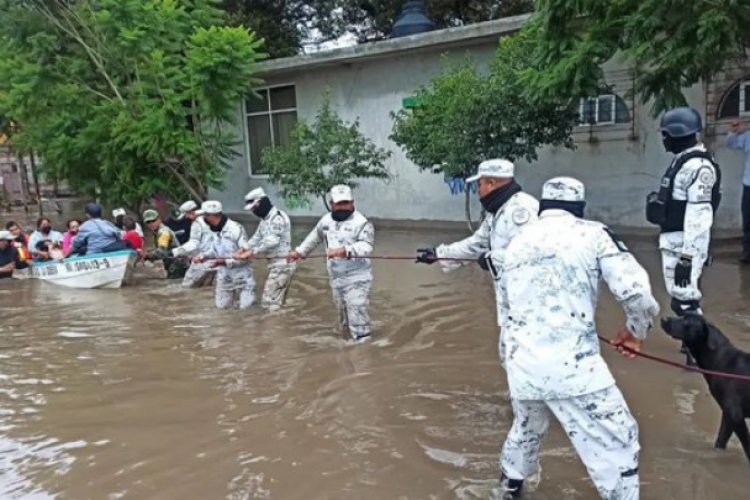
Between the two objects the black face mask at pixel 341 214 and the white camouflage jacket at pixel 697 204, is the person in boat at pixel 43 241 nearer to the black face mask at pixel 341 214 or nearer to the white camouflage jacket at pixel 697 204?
the black face mask at pixel 341 214

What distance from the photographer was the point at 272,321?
8484mm

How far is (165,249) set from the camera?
38.1 ft

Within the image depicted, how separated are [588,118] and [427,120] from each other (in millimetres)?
3071

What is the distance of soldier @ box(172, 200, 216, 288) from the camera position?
9555 millimetres

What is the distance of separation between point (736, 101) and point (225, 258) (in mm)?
7721

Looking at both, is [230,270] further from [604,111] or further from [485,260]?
[604,111]

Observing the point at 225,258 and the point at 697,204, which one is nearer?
the point at 697,204

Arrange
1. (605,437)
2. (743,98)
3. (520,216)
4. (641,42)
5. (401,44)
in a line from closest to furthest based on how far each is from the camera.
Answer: (605,437)
(520,216)
(641,42)
(743,98)
(401,44)

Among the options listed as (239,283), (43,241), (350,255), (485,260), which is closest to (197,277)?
(239,283)

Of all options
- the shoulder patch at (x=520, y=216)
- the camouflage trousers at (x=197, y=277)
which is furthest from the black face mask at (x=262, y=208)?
the shoulder patch at (x=520, y=216)

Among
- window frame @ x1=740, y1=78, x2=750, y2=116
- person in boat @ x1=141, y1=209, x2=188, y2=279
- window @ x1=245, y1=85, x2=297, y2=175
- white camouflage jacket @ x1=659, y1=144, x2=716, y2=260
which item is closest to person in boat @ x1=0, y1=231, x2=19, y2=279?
person in boat @ x1=141, y1=209, x2=188, y2=279

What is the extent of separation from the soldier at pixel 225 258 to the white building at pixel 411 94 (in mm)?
4910

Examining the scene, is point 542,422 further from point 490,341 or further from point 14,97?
point 14,97

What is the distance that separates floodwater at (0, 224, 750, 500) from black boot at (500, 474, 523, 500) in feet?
0.60
